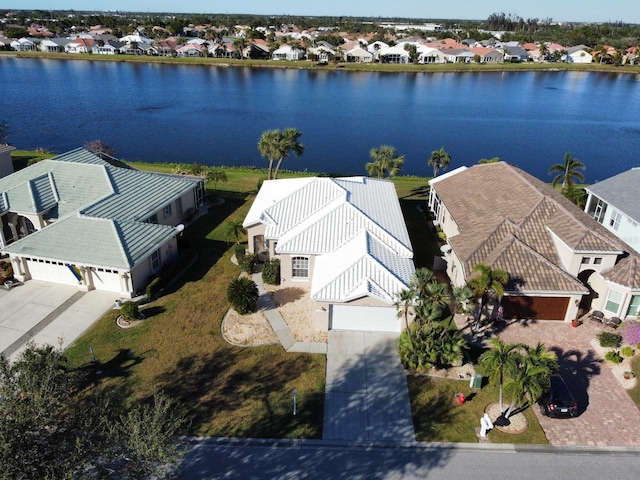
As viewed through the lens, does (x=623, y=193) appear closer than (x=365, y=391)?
No

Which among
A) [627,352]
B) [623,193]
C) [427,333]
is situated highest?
[623,193]

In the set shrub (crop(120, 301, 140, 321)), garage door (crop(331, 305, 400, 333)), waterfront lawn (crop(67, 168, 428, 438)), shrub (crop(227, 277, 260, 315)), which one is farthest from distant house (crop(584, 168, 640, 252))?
shrub (crop(120, 301, 140, 321))

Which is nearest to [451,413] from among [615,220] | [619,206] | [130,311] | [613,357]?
[613,357]

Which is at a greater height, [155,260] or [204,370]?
[155,260]

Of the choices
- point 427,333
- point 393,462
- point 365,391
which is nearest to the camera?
point 393,462

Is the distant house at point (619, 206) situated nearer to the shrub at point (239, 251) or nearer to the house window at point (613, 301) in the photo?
the house window at point (613, 301)

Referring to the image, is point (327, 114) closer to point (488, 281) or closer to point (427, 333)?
point (488, 281)
